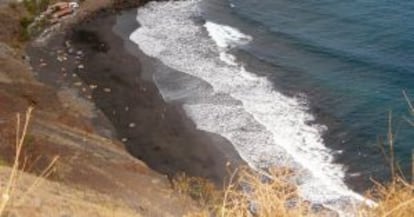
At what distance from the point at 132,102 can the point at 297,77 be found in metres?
9.50

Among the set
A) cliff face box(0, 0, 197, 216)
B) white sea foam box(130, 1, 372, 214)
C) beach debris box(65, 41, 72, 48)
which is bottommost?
white sea foam box(130, 1, 372, 214)

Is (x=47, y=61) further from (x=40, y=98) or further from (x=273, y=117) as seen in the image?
(x=273, y=117)

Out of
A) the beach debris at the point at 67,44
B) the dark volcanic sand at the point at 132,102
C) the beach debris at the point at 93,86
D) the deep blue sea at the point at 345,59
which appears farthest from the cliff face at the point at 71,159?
the deep blue sea at the point at 345,59

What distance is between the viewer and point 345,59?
135 feet

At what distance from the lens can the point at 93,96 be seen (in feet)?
119

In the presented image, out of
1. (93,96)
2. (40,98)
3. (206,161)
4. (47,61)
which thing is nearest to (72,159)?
(206,161)

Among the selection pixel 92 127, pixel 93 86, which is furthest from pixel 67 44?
pixel 92 127

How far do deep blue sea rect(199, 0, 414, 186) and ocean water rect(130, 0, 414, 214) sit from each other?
0.19ft

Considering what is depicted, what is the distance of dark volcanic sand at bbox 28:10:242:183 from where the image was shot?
31.0m

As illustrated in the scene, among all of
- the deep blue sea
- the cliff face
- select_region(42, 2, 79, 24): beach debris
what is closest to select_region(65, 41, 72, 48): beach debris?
select_region(42, 2, 79, 24): beach debris

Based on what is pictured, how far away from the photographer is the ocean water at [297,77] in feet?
103

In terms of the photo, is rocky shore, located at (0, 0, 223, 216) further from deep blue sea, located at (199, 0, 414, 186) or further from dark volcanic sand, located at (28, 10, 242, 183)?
deep blue sea, located at (199, 0, 414, 186)

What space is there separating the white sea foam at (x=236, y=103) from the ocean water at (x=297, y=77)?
57mm

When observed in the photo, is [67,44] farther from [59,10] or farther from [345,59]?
[345,59]
